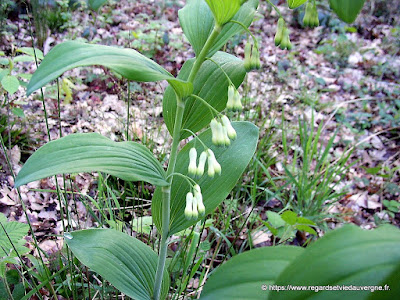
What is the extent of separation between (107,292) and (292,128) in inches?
106

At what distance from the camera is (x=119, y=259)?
1.66 metres

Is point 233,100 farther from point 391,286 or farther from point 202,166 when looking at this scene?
point 391,286

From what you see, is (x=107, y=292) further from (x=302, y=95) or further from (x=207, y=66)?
(x=302, y=95)

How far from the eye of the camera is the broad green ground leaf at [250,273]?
81cm

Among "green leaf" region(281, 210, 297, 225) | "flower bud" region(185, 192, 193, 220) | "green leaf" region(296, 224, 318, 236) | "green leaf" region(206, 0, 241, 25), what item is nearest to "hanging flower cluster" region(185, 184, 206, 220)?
"flower bud" region(185, 192, 193, 220)

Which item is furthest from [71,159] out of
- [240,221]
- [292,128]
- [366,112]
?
[366,112]

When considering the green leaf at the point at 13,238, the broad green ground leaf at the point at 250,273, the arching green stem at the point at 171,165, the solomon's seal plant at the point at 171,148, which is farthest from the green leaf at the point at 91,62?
the green leaf at the point at 13,238

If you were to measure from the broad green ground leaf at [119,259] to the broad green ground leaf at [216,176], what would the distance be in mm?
182

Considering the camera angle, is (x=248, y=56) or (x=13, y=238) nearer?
(x=248, y=56)

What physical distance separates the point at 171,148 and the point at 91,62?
0.65m

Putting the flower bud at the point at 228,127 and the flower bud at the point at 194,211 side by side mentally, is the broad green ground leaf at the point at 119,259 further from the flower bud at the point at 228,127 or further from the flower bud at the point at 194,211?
the flower bud at the point at 228,127

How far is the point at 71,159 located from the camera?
121 centimetres

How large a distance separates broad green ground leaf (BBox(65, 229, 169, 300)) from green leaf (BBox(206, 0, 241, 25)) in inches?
43.1

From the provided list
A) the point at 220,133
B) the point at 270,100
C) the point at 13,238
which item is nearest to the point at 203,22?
the point at 220,133
